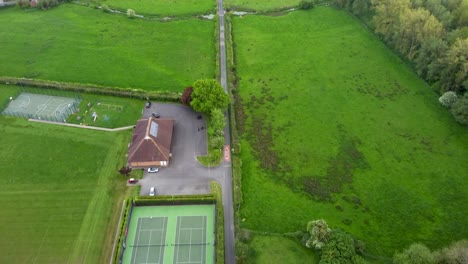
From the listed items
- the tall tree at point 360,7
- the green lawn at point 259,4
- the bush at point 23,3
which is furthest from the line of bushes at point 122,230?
the tall tree at point 360,7

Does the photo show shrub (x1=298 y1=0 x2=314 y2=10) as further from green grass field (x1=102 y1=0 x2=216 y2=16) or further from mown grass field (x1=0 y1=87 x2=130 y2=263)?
mown grass field (x1=0 y1=87 x2=130 y2=263)

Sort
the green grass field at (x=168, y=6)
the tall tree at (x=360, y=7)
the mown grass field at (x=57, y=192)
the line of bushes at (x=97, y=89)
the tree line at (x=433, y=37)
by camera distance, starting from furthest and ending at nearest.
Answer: the green grass field at (x=168, y=6) → the tall tree at (x=360, y=7) → the line of bushes at (x=97, y=89) → the tree line at (x=433, y=37) → the mown grass field at (x=57, y=192)

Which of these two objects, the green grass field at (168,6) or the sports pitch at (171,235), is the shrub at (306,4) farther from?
the sports pitch at (171,235)

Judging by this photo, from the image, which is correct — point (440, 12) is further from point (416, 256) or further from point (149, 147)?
point (149, 147)

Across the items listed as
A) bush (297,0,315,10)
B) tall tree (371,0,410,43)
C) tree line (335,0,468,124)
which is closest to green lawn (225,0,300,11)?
bush (297,0,315,10)

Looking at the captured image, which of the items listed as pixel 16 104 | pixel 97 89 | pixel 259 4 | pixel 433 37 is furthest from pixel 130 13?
pixel 433 37
